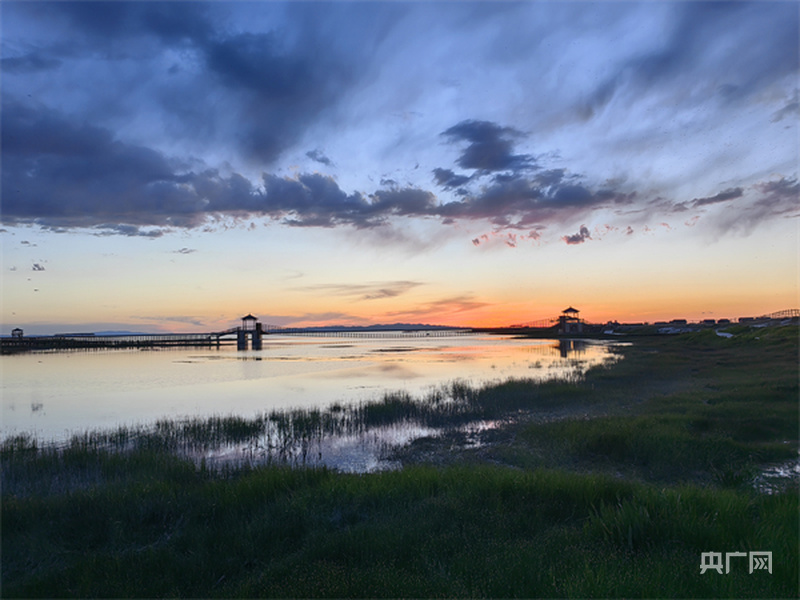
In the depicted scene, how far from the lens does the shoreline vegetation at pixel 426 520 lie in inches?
224

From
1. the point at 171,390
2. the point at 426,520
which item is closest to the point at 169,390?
the point at 171,390

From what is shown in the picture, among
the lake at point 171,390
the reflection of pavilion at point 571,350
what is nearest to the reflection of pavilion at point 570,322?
the reflection of pavilion at point 571,350

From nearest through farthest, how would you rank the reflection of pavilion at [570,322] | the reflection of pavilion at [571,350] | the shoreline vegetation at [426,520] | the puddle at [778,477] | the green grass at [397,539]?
the green grass at [397,539], the shoreline vegetation at [426,520], the puddle at [778,477], the reflection of pavilion at [571,350], the reflection of pavilion at [570,322]

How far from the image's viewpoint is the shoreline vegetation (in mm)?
5680

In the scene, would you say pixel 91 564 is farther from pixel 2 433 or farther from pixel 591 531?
pixel 2 433

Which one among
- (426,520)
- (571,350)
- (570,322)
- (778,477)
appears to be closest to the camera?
(426,520)

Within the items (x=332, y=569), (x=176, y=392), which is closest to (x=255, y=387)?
(x=176, y=392)

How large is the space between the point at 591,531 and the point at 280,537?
198 inches

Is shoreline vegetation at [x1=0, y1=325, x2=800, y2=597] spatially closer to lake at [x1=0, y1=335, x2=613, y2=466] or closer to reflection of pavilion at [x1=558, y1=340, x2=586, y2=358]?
lake at [x1=0, y1=335, x2=613, y2=466]

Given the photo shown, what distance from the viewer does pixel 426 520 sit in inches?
297

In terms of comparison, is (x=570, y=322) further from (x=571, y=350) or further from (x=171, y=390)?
(x=171, y=390)

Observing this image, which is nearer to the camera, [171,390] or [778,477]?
[778,477]

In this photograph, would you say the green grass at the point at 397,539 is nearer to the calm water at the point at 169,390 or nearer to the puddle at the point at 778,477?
the puddle at the point at 778,477

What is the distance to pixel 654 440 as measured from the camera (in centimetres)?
Result: 1366
